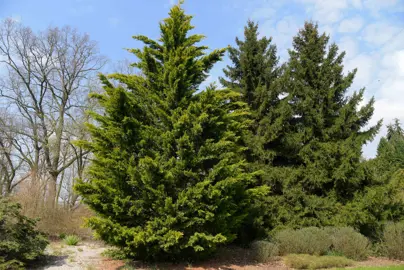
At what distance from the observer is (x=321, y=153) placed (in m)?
13.5

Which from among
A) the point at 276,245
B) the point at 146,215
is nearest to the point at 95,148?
the point at 146,215

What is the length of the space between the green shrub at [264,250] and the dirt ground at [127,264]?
0.26 m

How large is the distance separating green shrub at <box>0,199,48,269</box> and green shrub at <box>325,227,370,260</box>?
9688mm

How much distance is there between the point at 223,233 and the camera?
9398 mm

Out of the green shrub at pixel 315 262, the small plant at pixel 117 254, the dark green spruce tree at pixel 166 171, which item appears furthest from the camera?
the green shrub at pixel 315 262

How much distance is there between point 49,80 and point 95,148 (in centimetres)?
1753

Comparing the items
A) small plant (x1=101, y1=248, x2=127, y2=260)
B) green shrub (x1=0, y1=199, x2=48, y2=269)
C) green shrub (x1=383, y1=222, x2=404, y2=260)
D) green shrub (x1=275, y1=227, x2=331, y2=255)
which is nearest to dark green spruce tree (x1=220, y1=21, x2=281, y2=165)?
green shrub (x1=275, y1=227, x2=331, y2=255)

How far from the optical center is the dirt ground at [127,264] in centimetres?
881

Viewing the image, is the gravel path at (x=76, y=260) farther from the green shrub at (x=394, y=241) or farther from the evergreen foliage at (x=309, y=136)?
the green shrub at (x=394, y=241)

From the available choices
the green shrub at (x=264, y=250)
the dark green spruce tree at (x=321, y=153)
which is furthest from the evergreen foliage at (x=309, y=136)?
the green shrub at (x=264, y=250)

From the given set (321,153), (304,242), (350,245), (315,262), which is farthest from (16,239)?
(321,153)

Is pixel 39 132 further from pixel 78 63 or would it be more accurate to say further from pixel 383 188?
pixel 383 188

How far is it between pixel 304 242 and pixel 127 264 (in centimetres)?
616

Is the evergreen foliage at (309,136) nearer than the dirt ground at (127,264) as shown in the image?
No
